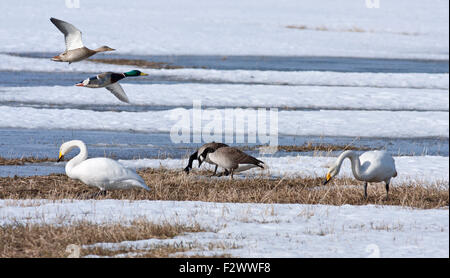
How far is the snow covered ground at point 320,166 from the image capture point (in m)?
12.3

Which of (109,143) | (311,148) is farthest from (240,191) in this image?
(109,143)

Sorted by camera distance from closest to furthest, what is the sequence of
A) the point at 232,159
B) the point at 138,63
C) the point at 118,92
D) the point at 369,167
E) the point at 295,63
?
the point at 369,167 → the point at 118,92 → the point at 232,159 → the point at 138,63 → the point at 295,63

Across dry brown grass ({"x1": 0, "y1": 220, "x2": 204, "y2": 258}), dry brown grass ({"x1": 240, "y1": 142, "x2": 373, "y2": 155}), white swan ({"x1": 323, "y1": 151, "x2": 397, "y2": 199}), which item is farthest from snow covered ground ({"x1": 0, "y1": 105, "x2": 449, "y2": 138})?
dry brown grass ({"x1": 0, "y1": 220, "x2": 204, "y2": 258})

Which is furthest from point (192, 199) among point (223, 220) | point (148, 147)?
point (148, 147)

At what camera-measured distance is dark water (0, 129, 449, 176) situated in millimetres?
14003

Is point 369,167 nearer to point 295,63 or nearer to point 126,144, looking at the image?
point 126,144

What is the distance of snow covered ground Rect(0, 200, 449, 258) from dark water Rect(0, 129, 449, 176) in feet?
12.7

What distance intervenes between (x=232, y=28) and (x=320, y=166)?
39.1 metres

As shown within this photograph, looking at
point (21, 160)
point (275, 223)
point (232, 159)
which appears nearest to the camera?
point (275, 223)

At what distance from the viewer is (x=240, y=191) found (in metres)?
10.8

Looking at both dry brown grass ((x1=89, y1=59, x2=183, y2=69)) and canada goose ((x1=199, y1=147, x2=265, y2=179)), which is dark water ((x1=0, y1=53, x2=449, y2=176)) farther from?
dry brown grass ((x1=89, y1=59, x2=183, y2=69))

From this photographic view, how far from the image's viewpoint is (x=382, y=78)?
29125 millimetres

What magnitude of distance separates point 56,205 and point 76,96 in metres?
13.6

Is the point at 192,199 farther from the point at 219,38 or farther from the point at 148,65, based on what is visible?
the point at 219,38
